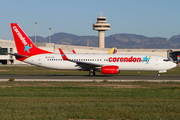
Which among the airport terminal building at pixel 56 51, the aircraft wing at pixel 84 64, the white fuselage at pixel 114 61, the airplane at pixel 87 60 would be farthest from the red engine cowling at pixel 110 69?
the airport terminal building at pixel 56 51

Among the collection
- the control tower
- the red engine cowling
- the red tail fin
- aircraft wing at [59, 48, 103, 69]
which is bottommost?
the red engine cowling

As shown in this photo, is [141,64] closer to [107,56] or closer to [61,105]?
[107,56]

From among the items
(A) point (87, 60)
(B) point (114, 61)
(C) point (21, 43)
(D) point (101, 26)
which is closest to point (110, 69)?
(B) point (114, 61)

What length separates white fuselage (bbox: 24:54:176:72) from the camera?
36.6 metres

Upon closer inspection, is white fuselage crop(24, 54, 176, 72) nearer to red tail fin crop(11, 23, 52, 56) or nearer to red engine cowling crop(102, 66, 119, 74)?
red tail fin crop(11, 23, 52, 56)

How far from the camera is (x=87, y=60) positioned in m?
37.6

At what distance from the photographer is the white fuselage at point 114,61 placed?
36625 mm

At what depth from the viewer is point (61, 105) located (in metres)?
14.1

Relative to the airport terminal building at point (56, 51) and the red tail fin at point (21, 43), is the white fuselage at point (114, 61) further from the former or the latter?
the airport terminal building at point (56, 51)

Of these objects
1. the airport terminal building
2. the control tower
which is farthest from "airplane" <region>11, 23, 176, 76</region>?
the control tower

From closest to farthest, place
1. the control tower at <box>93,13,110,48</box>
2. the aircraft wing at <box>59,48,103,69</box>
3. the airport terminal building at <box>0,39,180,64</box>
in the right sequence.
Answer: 1. the aircraft wing at <box>59,48,103,69</box>
2. the airport terminal building at <box>0,39,180,64</box>
3. the control tower at <box>93,13,110,48</box>

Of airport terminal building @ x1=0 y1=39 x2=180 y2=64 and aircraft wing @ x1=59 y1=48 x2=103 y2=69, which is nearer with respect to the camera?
aircraft wing @ x1=59 y1=48 x2=103 y2=69

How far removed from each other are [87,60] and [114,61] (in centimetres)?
422

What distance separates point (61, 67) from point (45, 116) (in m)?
26.1
